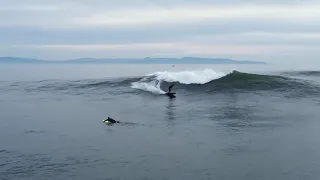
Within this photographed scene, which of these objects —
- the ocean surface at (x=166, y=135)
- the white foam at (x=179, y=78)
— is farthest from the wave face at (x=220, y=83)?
the ocean surface at (x=166, y=135)

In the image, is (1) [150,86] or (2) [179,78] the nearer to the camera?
(1) [150,86]

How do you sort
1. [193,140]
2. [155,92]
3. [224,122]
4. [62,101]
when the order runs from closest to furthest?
[193,140], [224,122], [62,101], [155,92]

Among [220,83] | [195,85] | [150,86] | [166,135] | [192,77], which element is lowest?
[166,135]

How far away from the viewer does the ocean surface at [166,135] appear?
16.2 meters

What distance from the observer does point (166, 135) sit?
73.4ft

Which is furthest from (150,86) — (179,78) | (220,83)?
(220,83)

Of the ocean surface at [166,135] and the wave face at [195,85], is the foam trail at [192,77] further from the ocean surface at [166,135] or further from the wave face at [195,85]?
the ocean surface at [166,135]

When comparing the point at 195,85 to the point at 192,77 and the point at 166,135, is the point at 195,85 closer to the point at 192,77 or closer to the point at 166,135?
the point at 192,77

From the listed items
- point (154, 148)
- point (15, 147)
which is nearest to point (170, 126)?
point (154, 148)

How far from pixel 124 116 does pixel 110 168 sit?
12.7 metres

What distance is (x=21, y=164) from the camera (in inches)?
669

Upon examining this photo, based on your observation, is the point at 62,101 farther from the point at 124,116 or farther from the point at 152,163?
the point at 152,163

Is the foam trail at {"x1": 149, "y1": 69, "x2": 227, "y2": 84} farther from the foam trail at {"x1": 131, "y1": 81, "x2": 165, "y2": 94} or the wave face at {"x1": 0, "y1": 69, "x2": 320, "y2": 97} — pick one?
the foam trail at {"x1": 131, "y1": 81, "x2": 165, "y2": 94}

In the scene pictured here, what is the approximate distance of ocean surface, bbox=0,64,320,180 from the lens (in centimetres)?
1622
